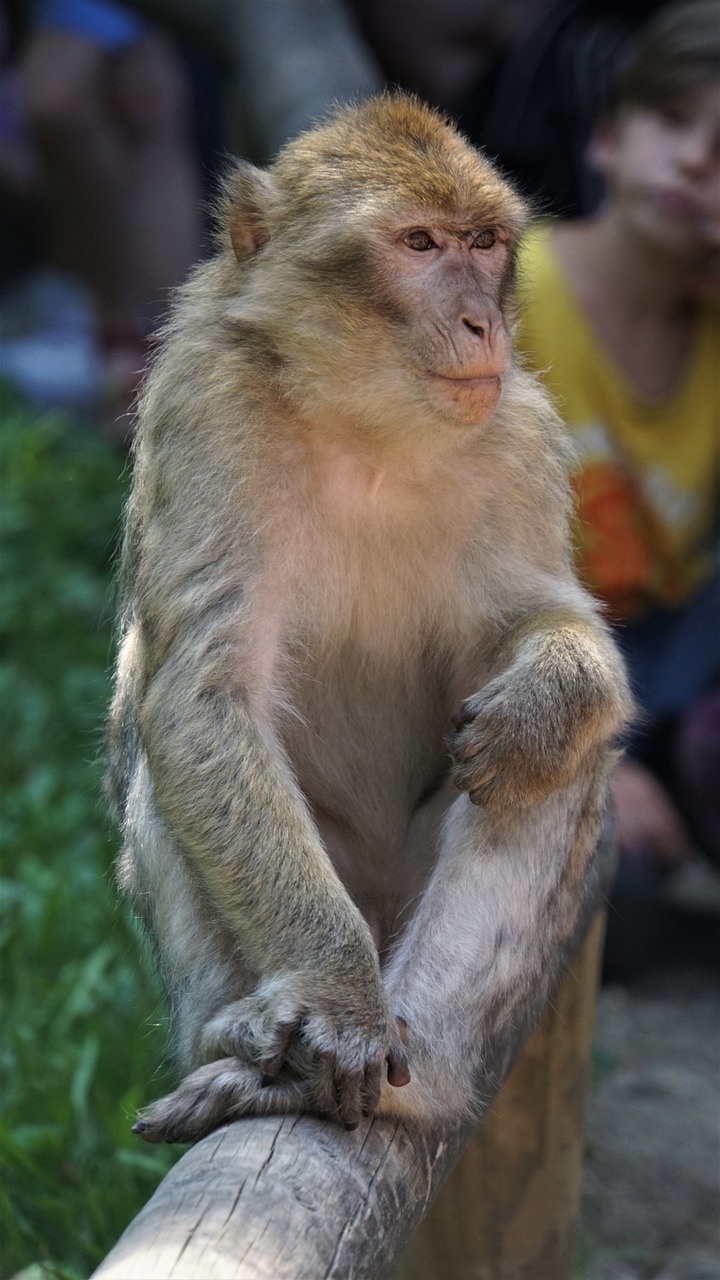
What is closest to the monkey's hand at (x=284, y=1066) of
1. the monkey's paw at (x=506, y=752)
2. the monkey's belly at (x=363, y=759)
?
the monkey's paw at (x=506, y=752)

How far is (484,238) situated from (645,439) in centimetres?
239

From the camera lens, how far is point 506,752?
2.56 metres

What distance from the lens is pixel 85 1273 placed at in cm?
323

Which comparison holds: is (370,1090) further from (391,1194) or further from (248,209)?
(248,209)

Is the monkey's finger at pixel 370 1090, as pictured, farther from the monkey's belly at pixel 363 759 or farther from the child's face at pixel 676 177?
the child's face at pixel 676 177

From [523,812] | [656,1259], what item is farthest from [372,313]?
[656,1259]

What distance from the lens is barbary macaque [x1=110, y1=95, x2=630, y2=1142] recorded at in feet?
8.25

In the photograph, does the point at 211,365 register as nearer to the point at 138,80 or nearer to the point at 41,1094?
the point at 41,1094

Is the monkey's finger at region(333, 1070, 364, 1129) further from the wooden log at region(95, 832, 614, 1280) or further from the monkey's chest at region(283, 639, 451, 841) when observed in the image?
the monkey's chest at region(283, 639, 451, 841)

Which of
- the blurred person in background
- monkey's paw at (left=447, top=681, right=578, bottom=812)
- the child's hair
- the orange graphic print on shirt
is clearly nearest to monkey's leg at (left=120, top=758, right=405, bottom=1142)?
monkey's paw at (left=447, top=681, right=578, bottom=812)

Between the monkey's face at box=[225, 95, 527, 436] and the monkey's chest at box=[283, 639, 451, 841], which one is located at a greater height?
the monkey's face at box=[225, 95, 527, 436]

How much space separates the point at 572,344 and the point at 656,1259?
2.62 meters

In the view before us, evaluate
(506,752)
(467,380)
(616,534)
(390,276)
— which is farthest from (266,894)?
(616,534)

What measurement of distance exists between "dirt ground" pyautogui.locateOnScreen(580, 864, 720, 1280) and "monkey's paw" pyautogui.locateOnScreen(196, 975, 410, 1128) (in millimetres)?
1674
